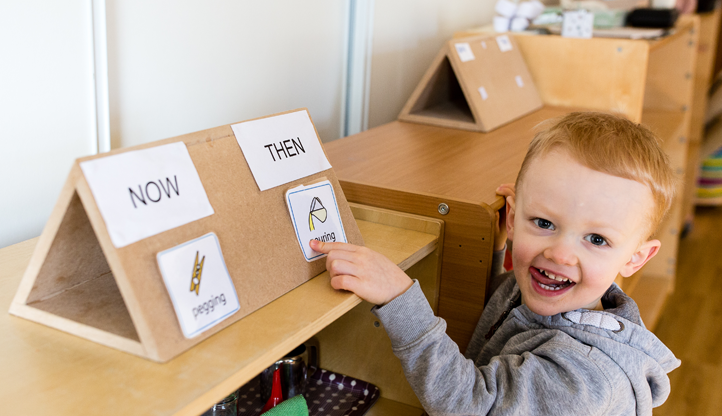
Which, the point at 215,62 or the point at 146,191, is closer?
the point at 146,191

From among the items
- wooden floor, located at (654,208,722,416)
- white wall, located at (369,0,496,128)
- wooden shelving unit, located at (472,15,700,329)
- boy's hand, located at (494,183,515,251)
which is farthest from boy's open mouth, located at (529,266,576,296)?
wooden floor, located at (654,208,722,416)

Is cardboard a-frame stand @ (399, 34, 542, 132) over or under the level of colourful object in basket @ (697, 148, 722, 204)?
over

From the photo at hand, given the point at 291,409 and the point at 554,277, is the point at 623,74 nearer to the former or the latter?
the point at 554,277

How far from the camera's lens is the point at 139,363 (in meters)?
0.62

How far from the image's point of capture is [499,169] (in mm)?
1242

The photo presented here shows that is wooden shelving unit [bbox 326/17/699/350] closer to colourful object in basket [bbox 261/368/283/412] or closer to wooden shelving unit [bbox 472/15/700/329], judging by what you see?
wooden shelving unit [bbox 472/15/700/329]

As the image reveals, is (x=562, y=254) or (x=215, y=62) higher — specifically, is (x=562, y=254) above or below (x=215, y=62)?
below

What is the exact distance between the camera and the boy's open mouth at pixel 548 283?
0.92m

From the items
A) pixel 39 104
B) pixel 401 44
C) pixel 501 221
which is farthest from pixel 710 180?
pixel 39 104

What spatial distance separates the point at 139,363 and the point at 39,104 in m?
0.52

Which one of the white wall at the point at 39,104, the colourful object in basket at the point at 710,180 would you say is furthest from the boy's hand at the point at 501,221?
the colourful object in basket at the point at 710,180

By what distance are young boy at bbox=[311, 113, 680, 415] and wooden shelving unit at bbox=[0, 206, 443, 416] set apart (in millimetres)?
86

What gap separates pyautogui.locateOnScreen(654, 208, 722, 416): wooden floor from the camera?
221 centimetres

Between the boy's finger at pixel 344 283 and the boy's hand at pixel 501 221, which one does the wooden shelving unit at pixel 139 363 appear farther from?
the boy's hand at pixel 501 221
